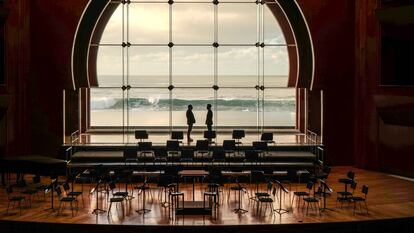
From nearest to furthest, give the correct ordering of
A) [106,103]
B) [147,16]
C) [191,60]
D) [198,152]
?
[198,152]
[147,16]
[191,60]
[106,103]

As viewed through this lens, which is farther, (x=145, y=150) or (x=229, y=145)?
(x=145, y=150)

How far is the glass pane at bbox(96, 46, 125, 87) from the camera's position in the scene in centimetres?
2780

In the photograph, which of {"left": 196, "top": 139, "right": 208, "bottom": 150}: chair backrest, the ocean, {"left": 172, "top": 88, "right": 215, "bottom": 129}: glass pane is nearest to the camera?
{"left": 196, "top": 139, "right": 208, "bottom": 150}: chair backrest

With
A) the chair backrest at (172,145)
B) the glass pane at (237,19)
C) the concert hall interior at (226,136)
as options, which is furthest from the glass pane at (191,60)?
the chair backrest at (172,145)

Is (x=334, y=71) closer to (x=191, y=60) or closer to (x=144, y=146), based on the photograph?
(x=144, y=146)

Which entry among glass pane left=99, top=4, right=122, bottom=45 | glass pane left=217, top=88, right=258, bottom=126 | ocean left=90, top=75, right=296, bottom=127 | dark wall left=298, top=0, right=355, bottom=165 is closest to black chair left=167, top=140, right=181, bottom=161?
dark wall left=298, top=0, right=355, bottom=165

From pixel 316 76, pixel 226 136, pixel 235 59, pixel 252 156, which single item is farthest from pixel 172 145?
pixel 235 59

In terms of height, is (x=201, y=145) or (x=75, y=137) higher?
(x=75, y=137)

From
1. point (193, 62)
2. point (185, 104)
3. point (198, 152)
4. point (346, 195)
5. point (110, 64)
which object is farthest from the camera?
point (110, 64)

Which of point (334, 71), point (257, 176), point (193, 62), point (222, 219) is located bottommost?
point (222, 219)

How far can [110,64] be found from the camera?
3428 cm

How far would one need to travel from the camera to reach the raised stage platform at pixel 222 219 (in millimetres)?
9445

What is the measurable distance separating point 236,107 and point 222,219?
67.7 feet

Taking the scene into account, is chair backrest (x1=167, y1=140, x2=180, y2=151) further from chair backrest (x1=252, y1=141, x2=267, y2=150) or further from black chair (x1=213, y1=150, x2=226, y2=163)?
chair backrest (x1=252, y1=141, x2=267, y2=150)
